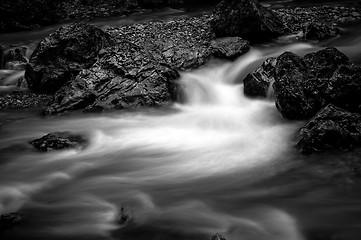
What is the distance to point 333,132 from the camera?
5.82m

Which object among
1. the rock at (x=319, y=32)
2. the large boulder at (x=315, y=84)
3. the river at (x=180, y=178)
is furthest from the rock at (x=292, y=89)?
the rock at (x=319, y=32)

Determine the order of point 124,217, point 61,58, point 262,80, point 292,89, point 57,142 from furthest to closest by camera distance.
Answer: point 61,58 < point 262,80 < point 292,89 < point 57,142 < point 124,217

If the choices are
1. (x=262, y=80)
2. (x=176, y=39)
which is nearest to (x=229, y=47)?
(x=176, y=39)

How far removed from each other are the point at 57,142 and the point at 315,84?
4996 millimetres

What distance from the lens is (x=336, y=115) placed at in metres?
6.00

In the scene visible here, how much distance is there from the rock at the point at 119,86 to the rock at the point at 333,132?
3940 millimetres

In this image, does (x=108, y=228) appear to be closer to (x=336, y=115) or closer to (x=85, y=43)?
(x=336, y=115)

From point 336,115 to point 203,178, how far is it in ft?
7.65

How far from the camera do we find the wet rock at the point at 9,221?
4.63 meters

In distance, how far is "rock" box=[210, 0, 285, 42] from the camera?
1140 centimetres

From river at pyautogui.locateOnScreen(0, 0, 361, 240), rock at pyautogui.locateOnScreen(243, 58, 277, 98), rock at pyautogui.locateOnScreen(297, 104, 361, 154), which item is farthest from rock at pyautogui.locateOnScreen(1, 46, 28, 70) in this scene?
rock at pyautogui.locateOnScreen(297, 104, 361, 154)

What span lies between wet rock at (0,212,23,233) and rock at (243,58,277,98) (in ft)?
18.9

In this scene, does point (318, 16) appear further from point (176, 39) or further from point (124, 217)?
point (124, 217)

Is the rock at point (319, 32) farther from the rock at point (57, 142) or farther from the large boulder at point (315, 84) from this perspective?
the rock at point (57, 142)
